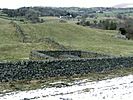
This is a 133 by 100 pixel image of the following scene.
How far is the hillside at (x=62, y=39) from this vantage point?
6625 cm

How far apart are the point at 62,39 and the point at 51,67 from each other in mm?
45708

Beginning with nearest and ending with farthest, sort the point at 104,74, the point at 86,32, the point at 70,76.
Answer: the point at 70,76 < the point at 104,74 < the point at 86,32

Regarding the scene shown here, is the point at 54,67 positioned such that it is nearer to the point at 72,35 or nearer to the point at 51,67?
the point at 51,67

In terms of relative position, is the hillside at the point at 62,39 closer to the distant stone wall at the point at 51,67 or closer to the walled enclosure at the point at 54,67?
the walled enclosure at the point at 54,67

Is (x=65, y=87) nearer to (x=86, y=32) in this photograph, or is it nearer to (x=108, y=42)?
(x=108, y=42)

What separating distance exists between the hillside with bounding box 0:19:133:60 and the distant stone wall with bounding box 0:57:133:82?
23641mm

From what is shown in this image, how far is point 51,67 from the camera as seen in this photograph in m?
34.6

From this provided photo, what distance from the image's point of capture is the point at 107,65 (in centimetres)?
4038

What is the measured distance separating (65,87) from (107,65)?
10.3 m

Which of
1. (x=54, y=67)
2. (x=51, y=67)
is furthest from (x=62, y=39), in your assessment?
(x=51, y=67)

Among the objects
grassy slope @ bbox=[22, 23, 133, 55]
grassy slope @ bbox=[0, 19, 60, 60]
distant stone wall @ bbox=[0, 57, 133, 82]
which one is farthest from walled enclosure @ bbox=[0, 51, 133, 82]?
grassy slope @ bbox=[22, 23, 133, 55]

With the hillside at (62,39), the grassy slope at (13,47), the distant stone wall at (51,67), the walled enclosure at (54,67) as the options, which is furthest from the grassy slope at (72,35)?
the distant stone wall at (51,67)

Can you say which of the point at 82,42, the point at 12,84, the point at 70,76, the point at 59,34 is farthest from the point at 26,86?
the point at 59,34

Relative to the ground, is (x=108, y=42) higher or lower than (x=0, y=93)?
lower
